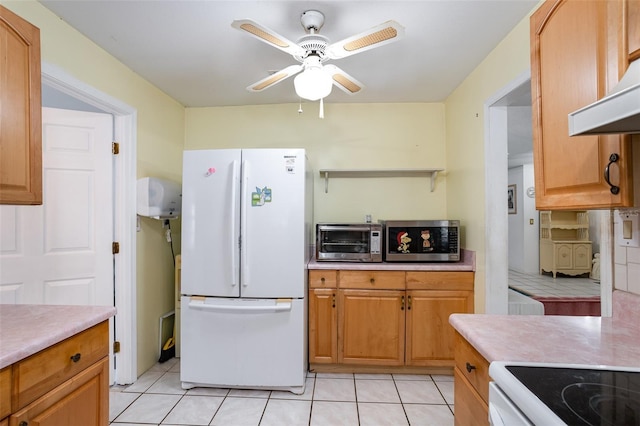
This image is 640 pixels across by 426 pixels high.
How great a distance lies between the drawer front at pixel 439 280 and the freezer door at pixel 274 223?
2.95ft

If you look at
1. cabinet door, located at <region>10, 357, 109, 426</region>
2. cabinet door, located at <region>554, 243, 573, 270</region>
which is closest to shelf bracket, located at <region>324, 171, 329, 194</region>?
cabinet door, located at <region>10, 357, 109, 426</region>

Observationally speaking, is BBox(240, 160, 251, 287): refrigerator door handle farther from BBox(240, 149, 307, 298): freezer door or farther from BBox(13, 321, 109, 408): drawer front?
BBox(13, 321, 109, 408): drawer front

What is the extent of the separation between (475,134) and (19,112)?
2584 mm

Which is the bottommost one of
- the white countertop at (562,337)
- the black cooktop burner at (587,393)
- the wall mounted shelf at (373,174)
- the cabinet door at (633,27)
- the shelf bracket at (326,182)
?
the black cooktop burner at (587,393)

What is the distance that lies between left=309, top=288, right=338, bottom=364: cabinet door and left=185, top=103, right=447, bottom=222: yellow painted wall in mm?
832

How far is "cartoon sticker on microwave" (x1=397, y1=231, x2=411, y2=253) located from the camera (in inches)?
96.8

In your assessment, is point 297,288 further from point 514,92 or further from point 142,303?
point 514,92

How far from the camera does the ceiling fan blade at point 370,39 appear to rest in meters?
1.30

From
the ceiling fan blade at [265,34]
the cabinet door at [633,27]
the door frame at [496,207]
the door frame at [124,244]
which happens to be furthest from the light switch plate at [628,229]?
the door frame at [124,244]

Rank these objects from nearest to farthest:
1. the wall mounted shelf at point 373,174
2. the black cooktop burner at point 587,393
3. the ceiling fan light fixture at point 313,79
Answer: the black cooktop burner at point 587,393
the ceiling fan light fixture at point 313,79
the wall mounted shelf at point 373,174

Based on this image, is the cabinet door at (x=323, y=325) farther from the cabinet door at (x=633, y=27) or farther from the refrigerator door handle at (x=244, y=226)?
the cabinet door at (x=633, y=27)

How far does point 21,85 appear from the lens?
3.77 feet

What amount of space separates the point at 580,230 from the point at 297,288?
19.2 ft

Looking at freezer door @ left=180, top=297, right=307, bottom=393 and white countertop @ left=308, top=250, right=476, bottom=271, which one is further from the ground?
white countertop @ left=308, top=250, right=476, bottom=271
